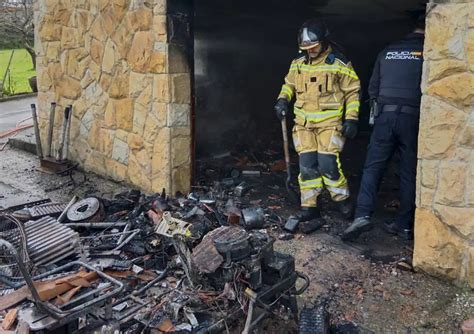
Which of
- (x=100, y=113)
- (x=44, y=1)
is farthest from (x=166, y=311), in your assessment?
(x=44, y=1)

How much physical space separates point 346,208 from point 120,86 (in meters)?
3.23

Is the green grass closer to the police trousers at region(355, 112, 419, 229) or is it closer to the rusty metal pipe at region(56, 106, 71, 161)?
the rusty metal pipe at region(56, 106, 71, 161)

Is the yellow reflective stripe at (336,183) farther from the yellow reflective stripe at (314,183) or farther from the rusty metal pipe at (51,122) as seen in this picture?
the rusty metal pipe at (51,122)

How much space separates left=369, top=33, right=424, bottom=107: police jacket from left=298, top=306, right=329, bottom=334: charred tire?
2.45 meters

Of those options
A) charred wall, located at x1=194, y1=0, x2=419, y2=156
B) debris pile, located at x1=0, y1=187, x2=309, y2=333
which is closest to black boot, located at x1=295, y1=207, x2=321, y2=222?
debris pile, located at x1=0, y1=187, x2=309, y2=333

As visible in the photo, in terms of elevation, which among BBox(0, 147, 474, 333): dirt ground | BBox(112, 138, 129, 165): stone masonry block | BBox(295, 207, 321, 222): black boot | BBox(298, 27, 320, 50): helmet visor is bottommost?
BBox(0, 147, 474, 333): dirt ground

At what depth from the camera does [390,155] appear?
548cm

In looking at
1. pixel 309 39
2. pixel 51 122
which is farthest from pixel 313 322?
pixel 51 122

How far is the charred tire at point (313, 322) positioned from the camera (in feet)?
11.7

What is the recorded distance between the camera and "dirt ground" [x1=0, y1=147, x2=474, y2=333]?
13.1ft

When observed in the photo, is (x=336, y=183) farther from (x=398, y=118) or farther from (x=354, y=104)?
(x=398, y=118)

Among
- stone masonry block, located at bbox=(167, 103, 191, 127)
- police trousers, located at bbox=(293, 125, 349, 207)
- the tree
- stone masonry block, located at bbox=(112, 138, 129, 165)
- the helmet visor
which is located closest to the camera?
the helmet visor

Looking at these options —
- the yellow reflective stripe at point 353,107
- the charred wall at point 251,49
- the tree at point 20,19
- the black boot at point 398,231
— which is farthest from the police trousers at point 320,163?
the tree at point 20,19

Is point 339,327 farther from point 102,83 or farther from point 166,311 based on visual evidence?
point 102,83
